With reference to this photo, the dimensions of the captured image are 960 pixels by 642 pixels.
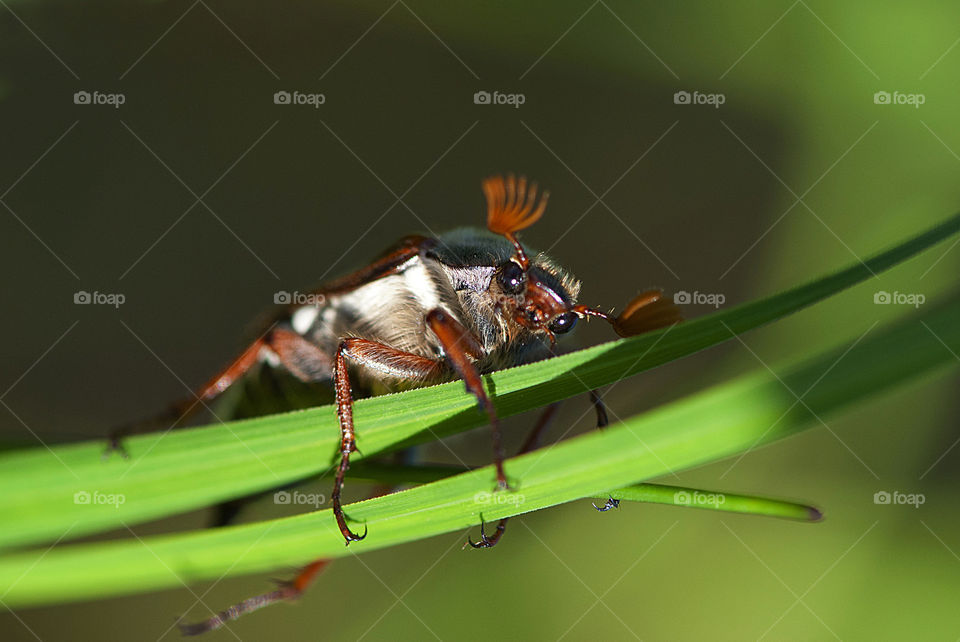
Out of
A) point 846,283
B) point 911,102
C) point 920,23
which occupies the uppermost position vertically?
point 920,23

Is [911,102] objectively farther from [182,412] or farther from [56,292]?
[56,292]

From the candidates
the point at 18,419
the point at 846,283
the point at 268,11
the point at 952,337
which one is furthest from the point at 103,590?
the point at 268,11

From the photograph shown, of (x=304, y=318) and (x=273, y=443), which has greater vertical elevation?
(x=304, y=318)
